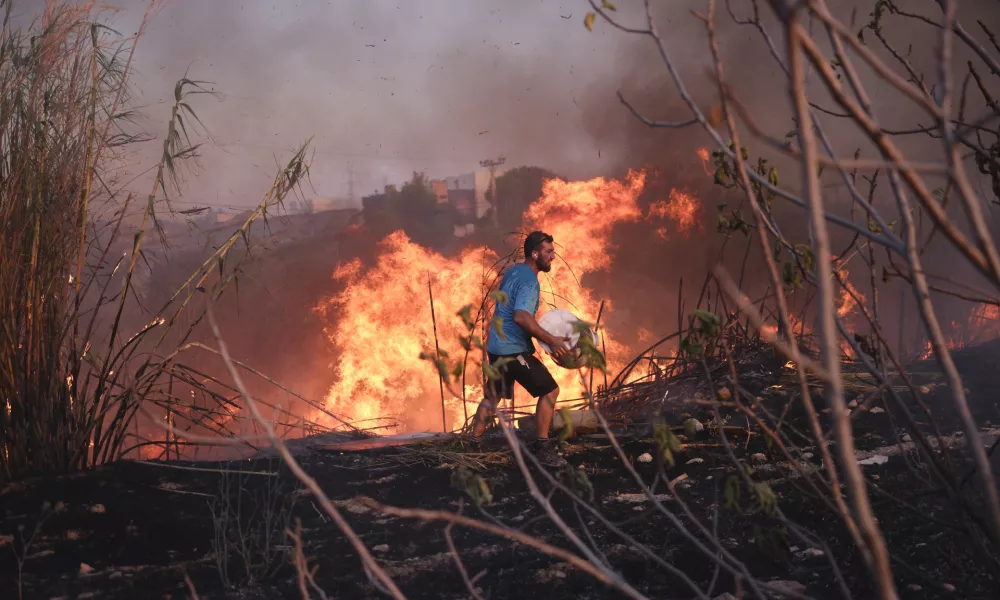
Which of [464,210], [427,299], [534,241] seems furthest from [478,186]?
[534,241]

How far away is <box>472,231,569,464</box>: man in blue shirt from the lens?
5320 mm

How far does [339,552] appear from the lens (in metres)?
3.57

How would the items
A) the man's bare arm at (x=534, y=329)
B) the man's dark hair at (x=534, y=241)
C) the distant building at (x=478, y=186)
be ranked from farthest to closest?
the distant building at (x=478, y=186) < the man's dark hair at (x=534, y=241) < the man's bare arm at (x=534, y=329)

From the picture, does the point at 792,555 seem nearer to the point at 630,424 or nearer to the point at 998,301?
the point at 998,301

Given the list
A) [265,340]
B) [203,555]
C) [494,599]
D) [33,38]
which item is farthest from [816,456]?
[265,340]

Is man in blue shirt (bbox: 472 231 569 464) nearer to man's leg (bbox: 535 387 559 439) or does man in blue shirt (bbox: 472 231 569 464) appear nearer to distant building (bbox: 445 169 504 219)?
man's leg (bbox: 535 387 559 439)

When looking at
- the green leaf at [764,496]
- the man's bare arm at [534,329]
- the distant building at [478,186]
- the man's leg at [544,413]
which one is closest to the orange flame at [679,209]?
the distant building at [478,186]

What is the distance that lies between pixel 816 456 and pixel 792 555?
1.64 metres

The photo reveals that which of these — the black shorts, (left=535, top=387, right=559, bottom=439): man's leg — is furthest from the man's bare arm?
(left=535, top=387, right=559, bottom=439): man's leg

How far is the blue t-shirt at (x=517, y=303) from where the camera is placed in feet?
17.5

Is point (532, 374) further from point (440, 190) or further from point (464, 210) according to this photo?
point (440, 190)

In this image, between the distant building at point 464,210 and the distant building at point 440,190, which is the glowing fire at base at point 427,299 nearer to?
the distant building at point 464,210

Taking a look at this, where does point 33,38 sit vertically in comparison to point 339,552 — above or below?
above

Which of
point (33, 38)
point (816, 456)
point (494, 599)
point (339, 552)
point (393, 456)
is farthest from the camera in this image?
point (393, 456)
